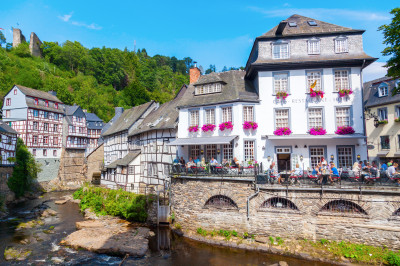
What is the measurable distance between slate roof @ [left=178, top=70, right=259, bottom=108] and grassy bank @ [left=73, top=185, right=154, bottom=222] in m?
8.06

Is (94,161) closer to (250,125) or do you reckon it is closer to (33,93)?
(33,93)

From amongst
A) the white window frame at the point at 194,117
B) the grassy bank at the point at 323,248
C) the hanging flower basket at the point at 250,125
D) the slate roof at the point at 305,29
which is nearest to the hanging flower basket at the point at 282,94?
the hanging flower basket at the point at 250,125

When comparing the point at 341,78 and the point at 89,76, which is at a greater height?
the point at 89,76

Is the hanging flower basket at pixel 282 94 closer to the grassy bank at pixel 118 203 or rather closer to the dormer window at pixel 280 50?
the dormer window at pixel 280 50

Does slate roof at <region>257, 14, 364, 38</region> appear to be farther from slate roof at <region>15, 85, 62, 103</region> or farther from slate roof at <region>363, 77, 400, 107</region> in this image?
slate roof at <region>15, 85, 62, 103</region>

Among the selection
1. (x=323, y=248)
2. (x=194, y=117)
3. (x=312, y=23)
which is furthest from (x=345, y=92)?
(x=194, y=117)

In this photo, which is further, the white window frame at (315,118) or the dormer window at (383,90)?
the dormer window at (383,90)

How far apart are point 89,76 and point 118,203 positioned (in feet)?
183

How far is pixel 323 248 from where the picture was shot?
12977mm

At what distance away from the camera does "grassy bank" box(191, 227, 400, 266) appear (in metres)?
11.9

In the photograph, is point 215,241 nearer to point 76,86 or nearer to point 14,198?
point 14,198

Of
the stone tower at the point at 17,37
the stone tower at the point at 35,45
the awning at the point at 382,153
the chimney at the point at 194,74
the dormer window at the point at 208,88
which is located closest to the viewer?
the dormer window at the point at 208,88

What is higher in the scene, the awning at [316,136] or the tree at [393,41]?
the tree at [393,41]

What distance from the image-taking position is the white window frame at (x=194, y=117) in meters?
20.1
